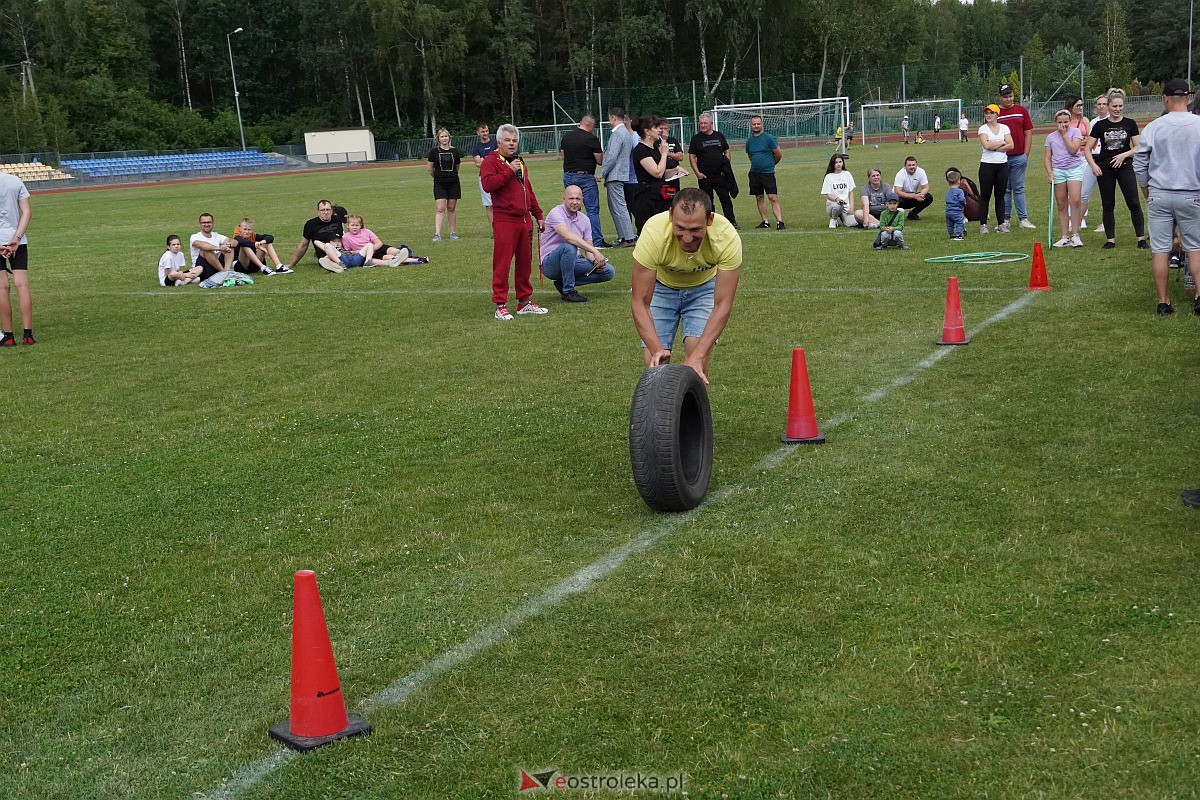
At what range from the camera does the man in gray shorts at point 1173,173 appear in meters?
9.59

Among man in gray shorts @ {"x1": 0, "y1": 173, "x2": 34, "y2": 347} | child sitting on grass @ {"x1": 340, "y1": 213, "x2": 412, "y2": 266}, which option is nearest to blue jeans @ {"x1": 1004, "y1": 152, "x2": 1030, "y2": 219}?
child sitting on grass @ {"x1": 340, "y1": 213, "x2": 412, "y2": 266}

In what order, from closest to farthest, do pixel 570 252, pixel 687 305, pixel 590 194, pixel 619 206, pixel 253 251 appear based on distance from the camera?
pixel 687 305
pixel 570 252
pixel 253 251
pixel 619 206
pixel 590 194

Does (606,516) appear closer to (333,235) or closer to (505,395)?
(505,395)

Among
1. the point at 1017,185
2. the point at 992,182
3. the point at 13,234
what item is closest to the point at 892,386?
the point at 13,234

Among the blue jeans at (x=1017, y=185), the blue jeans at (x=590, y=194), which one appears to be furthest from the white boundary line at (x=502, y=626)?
the blue jeans at (x=590, y=194)

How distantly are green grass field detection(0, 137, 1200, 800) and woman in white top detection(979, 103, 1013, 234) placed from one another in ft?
18.8

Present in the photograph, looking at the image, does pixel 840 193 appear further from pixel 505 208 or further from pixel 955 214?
pixel 505 208

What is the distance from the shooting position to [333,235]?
18.3 m

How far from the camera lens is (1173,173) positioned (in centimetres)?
970

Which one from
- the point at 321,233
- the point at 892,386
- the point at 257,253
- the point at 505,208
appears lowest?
the point at 892,386

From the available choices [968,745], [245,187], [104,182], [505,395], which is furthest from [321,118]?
[968,745]

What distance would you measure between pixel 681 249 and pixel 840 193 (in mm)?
13340

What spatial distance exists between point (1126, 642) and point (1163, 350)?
17.9 feet

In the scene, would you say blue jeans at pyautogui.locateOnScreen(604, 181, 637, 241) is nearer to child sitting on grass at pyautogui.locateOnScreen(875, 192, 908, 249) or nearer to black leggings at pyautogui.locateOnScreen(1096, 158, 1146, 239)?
child sitting on grass at pyautogui.locateOnScreen(875, 192, 908, 249)
